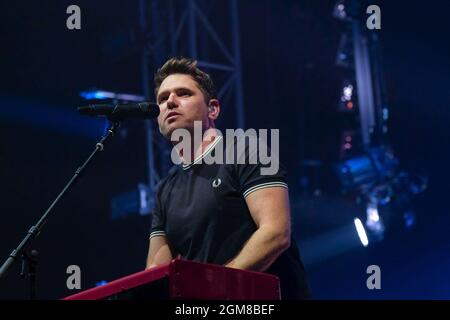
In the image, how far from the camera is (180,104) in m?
2.55

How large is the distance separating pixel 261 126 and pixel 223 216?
13.4 ft

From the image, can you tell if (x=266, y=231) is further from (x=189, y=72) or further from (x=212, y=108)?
(x=189, y=72)

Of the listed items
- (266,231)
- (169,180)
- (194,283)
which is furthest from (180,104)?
(194,283)

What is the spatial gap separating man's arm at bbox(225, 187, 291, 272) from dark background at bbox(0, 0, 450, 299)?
3.45 meters

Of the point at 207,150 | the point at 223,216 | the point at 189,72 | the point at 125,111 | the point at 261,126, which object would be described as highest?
the point at 261,126

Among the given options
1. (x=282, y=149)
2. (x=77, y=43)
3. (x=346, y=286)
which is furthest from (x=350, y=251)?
(x=77, y=43)

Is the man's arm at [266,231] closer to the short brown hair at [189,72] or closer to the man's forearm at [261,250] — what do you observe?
the man's forearm at [261,250]

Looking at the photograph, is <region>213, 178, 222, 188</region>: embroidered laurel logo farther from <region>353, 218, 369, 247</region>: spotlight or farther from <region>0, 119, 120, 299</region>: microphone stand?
<region>353, 218, 369, 247</region>: spotlight

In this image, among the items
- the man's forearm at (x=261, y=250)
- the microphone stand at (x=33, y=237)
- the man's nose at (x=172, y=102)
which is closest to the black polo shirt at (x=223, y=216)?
the man's forearm at (x=261, y=250)

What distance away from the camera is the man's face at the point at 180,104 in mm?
2535

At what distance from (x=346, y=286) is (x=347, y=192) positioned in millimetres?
917

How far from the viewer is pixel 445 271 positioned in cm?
518

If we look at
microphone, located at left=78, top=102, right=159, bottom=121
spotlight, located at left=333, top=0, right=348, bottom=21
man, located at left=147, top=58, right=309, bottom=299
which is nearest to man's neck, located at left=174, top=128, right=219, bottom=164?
man, located at left=147, top=58, right=309, bottom=299

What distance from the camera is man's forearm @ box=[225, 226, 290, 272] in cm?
203
